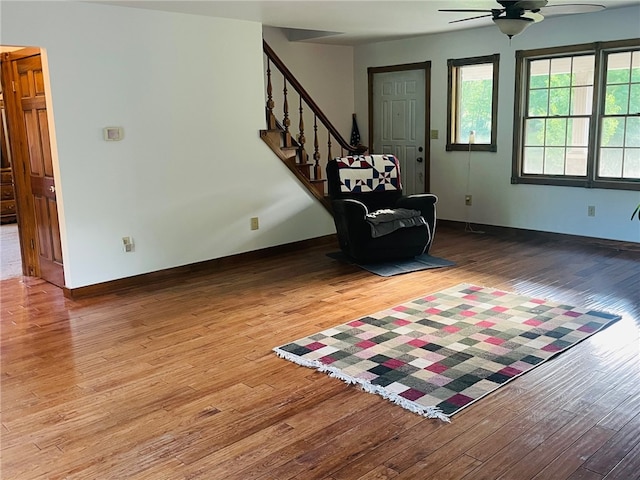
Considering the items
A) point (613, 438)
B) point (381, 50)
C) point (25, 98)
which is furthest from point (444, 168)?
point (613, 438)

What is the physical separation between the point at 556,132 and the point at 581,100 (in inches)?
16.1

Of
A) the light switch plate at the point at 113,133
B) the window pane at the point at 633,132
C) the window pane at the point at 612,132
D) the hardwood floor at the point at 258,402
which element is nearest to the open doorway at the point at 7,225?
the hardwood floor at the point at 258,402

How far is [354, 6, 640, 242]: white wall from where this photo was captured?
19.3ft

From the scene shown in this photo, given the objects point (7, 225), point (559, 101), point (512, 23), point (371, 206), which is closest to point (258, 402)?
point (512, 23)

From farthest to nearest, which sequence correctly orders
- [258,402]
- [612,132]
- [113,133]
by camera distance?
[612,132], [113,133], [258,402]

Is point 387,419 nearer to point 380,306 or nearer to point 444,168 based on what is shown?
point 380,306

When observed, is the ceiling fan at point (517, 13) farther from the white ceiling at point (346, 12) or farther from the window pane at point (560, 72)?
the window pane at point (560, 72)

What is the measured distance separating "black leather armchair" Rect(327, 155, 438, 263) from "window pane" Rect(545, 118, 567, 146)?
1.66m

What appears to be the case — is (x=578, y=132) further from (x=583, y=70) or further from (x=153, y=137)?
(x=153, y=137)

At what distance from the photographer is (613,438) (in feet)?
8.25

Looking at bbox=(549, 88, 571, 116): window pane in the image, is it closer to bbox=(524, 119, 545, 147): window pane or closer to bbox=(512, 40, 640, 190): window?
bbox=(512, 40, 640, 190): window

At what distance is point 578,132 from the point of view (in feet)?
20.2

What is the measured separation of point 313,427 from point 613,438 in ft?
4.21

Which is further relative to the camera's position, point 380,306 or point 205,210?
point 205,210
